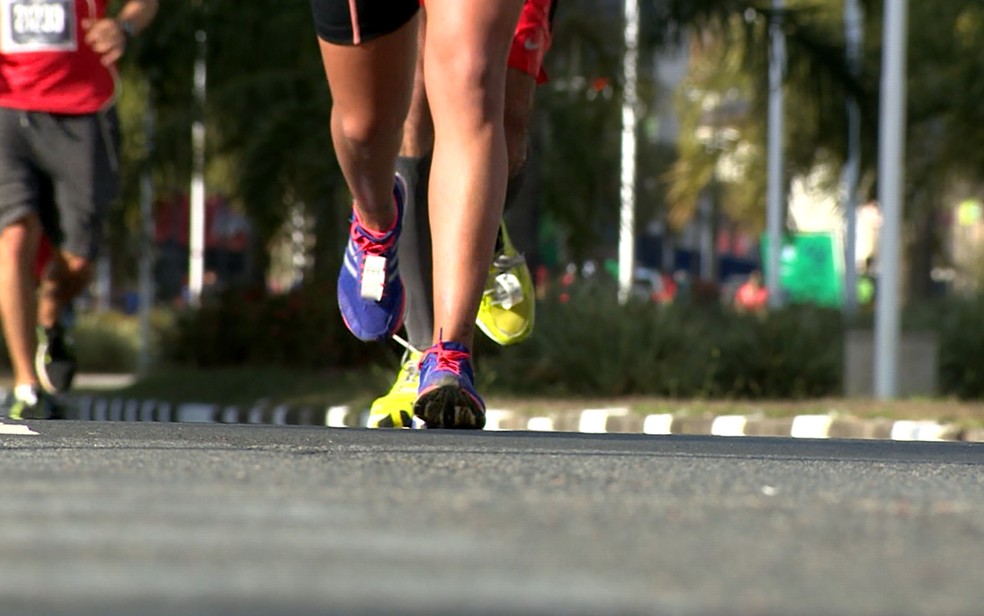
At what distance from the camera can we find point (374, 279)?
652cm

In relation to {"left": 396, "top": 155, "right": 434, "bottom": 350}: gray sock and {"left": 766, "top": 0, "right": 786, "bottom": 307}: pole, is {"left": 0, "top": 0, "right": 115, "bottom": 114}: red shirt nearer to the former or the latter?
{"left": 396, "top": 155, "right": 434, "bottom": 350}: gray sock

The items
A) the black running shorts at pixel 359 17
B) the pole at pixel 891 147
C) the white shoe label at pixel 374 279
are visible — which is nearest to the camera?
the black running shorts at pixel 359 17

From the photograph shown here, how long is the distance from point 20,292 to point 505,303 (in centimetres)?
254

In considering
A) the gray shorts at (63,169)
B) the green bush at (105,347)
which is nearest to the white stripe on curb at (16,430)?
the gray shorts at (63,169)

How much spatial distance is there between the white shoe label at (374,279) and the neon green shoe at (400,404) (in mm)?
249

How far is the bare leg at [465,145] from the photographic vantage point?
5.82m

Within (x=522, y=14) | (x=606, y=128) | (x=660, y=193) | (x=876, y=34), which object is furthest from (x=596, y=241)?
(x=660, y=193)

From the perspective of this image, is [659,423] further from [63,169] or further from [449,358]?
[449,358]

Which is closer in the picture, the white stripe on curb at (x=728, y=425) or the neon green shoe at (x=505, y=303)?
the neon green shoe at (x=505, y=303)

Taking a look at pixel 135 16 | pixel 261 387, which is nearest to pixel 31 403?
pixel 135 16

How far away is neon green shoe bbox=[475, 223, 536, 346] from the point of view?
6.54 metres

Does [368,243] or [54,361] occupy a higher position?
[368,243]

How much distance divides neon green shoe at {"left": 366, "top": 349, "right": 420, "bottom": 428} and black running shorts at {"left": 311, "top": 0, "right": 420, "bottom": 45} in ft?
2.83

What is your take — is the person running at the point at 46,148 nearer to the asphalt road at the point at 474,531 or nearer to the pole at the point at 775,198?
the asphalt road at the point at 474,531
